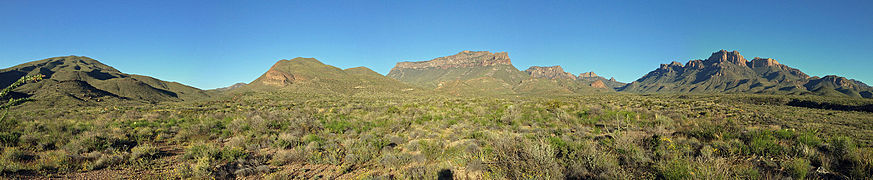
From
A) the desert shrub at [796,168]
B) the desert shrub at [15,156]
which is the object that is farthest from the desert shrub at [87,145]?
the desert shrub at [796,168]

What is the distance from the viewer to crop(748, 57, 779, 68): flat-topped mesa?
178000 mm

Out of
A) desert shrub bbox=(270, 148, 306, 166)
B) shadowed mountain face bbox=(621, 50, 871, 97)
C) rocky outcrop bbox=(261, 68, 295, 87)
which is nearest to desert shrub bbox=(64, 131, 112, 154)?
desert shrub bbox=(270, 148, 306, 166)

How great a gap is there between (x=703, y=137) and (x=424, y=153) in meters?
8.55

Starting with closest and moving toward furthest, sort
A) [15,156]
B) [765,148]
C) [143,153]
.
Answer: [15,156], [765,148], [143,153]

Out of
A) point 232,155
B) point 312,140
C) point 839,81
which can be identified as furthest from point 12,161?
point 839,81

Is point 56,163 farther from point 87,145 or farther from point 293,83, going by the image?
point 293,83

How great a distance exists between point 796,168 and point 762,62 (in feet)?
929

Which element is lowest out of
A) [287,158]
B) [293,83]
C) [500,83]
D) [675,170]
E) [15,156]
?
[287,158]

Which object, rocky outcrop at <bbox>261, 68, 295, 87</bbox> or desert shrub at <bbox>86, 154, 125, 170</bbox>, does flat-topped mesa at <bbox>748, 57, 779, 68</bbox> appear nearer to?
rocky outcrop at <bbox>261, 68, 295, 87</bbox>

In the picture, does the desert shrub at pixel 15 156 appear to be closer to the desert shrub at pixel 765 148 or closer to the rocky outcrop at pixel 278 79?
the desert shrub at pixel 765 148

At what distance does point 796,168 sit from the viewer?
14.8ft

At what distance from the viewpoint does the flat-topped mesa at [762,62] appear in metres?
178

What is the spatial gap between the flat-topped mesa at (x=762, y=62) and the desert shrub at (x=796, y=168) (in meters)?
277

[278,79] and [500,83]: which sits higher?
[500,83]
